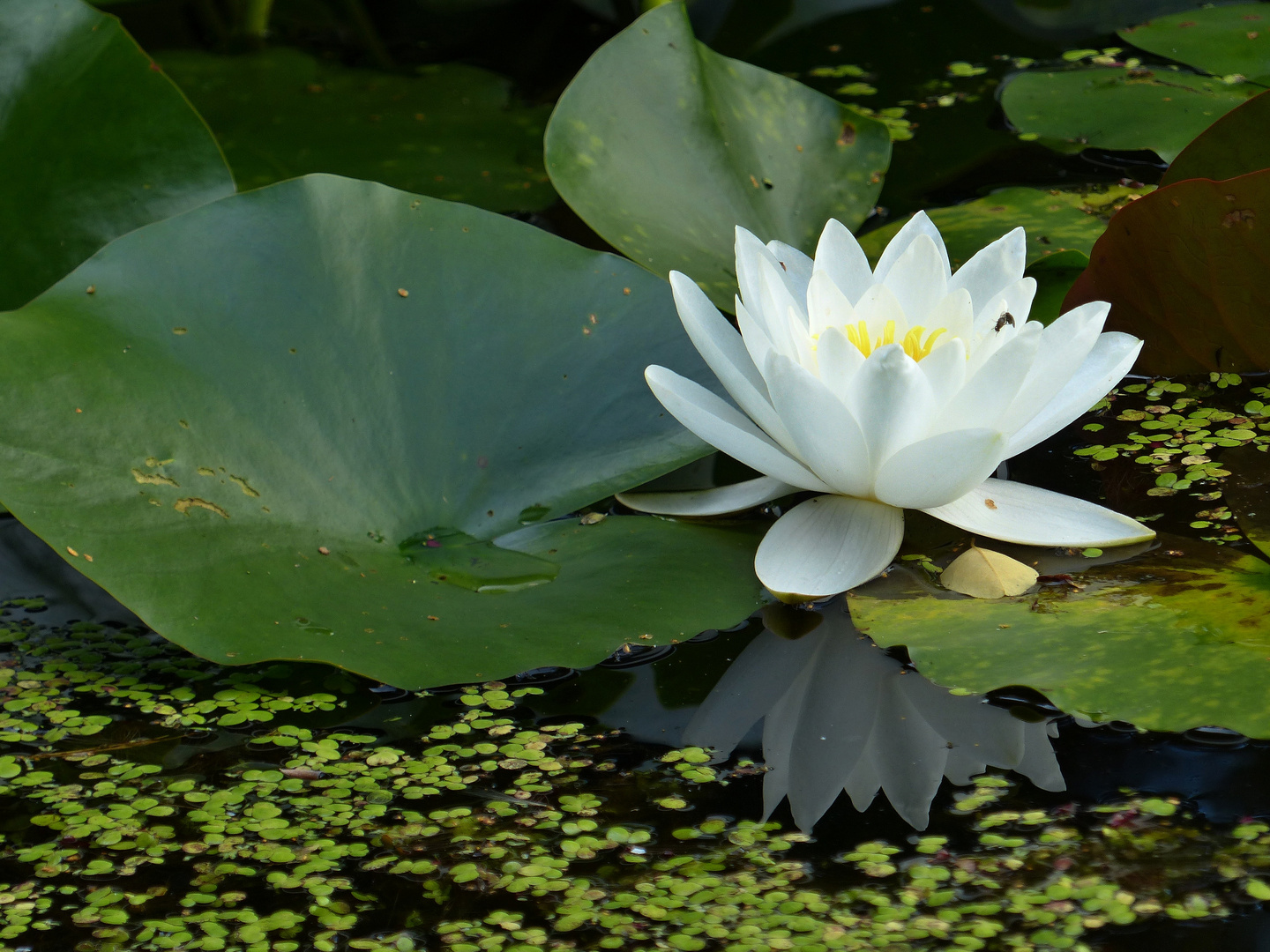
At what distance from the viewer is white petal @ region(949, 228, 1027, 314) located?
1312 mm

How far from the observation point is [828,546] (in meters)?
1.25

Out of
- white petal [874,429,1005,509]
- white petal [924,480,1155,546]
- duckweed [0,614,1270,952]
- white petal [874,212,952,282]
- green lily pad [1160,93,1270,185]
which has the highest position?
→ green lily pad [1160,93,1270,185]

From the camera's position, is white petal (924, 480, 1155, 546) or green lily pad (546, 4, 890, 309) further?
green lily pad (546, 4, 890, 309)

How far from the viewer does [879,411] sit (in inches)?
45.0

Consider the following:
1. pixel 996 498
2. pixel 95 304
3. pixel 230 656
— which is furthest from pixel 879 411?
pixel 95 304

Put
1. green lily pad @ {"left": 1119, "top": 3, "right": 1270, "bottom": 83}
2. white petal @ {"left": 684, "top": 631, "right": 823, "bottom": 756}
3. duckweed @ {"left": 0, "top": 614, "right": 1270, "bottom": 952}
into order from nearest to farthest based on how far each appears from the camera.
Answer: duckweed @ {"left": 0, "top": 614, "right": 1270, "bottom": 952} < white petal @ {"left": 684, "top": 631, "right": 823, "bottom": 756} < green lily pad @ {"left": 1119, "top": 3, "right": 1270, "bottom": 83}

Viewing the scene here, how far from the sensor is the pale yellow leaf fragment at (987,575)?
1185 mm

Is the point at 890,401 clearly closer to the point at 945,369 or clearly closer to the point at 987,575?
the point at 945,369

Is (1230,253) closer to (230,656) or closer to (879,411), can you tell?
(879,411)

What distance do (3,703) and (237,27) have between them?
7.46 ft

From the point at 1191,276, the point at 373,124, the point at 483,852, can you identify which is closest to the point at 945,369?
the point at 1191,276

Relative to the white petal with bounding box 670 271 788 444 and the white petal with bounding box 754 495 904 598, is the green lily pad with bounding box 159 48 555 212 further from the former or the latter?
the white petal with bounding box 754 495 904 598

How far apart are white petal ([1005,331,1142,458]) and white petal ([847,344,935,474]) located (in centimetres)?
15

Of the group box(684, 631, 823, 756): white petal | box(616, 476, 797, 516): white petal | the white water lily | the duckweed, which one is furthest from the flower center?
the duckweed
